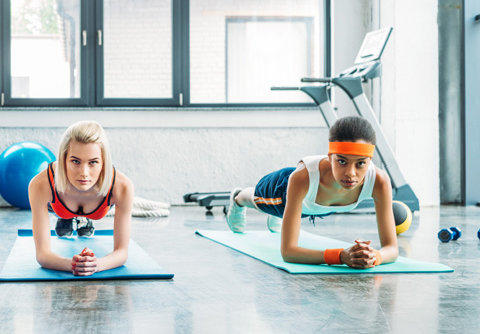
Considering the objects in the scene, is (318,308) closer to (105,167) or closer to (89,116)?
(105,167)

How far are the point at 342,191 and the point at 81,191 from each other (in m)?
0.99

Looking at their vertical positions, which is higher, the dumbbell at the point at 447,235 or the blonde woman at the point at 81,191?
the blonde woman at the point at 81,191

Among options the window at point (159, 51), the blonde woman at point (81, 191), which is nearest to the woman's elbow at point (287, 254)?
the blonde woman at point (81, 191)

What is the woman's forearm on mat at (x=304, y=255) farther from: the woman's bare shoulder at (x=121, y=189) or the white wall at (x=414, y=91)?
the white wall at (x=414, y=91)

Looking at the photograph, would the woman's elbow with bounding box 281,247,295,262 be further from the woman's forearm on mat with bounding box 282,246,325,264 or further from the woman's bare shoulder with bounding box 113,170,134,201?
the woman's bare shoulder with bounding box 113,170,134,201

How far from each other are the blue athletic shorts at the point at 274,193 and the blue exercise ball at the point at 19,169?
2706 mm

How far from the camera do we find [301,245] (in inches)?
117

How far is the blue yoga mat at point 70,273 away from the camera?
2070 millimetres

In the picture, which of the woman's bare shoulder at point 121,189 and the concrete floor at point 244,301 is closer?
the concrete floor at point 244,301

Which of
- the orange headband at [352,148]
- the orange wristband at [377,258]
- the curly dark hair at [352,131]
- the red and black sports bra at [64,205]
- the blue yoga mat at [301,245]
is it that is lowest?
the blue yoga mat at [301,245]

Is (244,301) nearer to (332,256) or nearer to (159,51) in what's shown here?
(332,256)

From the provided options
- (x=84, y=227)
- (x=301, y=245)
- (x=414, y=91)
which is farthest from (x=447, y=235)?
(x=414, y=91)

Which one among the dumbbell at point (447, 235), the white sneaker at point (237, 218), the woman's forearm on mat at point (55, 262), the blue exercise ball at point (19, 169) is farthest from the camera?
the blue exercise ball at point (19, 169)

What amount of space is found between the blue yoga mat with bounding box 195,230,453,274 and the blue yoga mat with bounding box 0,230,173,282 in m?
0.45
